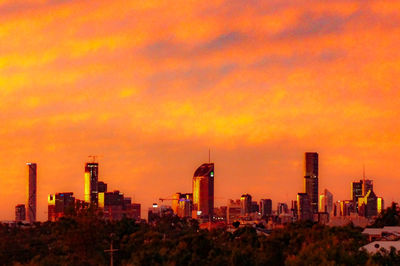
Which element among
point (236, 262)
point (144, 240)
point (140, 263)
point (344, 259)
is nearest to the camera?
point (344, 259)

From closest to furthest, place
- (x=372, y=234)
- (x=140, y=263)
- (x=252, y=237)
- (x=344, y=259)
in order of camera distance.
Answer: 1. (x=344, y=259)
2. (x=140, y=263)
3. (x=252, y=237)
4. (x=372, y=234)

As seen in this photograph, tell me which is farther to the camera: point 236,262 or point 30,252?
point 30,252

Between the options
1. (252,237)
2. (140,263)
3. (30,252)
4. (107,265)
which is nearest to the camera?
(140,263)

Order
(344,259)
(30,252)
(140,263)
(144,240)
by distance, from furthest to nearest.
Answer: (144,240) < (30,252) < (140,263) < (344,259)

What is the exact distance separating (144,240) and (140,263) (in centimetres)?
4185

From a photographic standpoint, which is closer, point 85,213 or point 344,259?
point 344,259

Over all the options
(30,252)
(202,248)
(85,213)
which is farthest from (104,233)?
(202,248)

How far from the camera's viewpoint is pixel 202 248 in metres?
102

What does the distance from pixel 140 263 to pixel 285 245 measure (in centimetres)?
3770

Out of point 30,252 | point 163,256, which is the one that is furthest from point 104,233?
point 163,256

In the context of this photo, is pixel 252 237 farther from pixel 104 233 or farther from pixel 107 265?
pixel 107 265

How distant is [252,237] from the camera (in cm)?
13388

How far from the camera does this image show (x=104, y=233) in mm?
120688

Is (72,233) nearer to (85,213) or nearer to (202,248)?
(85,213)
